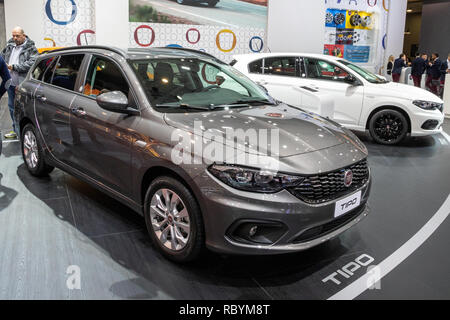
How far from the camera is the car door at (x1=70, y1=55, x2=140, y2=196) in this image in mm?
3064

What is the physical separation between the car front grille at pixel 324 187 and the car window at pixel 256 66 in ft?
16.2

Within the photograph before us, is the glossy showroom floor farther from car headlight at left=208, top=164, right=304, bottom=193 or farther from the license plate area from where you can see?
car headlight at left=208, top=164, right=304, bottom=193

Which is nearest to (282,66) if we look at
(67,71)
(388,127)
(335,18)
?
(388,127)

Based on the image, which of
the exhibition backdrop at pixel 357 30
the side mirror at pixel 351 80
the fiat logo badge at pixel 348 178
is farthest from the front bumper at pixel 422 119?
the exhibition backdrop at pixel 357 30

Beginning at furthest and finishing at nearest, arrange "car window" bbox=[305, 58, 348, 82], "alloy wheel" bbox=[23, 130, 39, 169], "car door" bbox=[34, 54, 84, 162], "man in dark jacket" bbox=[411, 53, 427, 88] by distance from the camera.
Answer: "man in dark jacket" bbox=[411, 53, 427, 88], "car window" bbox=[305, 58, 348, 82], "alloy wheel" bbox=[23, 130, 39, 169], "car door" bbox=[34, 54, 84, 162]

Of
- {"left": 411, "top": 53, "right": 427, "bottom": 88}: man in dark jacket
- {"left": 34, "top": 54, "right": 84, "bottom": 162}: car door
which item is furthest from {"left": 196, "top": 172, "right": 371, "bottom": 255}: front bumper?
{"left": 411, "top": 53, "right": 427, "bottom": 88}: man in dark jacket

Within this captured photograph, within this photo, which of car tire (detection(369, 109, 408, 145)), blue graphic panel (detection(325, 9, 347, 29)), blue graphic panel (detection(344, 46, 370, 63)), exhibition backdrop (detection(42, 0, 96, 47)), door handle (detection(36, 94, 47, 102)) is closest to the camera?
door handle (detection(36, 94, 47, 102))

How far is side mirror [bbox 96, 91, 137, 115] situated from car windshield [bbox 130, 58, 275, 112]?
0.17m

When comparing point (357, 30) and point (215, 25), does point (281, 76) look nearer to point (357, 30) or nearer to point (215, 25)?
point (215, 25)

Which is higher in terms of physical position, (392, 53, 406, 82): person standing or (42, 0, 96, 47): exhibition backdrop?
→ (42, 0, 96, 47): exhibition backdrop

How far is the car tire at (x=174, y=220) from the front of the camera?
8.47 ft

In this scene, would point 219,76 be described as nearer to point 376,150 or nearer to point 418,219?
point 418,219

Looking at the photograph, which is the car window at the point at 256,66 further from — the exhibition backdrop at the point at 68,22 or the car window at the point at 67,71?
the exhibition backdrop at the point at 68,22

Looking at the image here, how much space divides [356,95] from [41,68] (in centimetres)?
466
